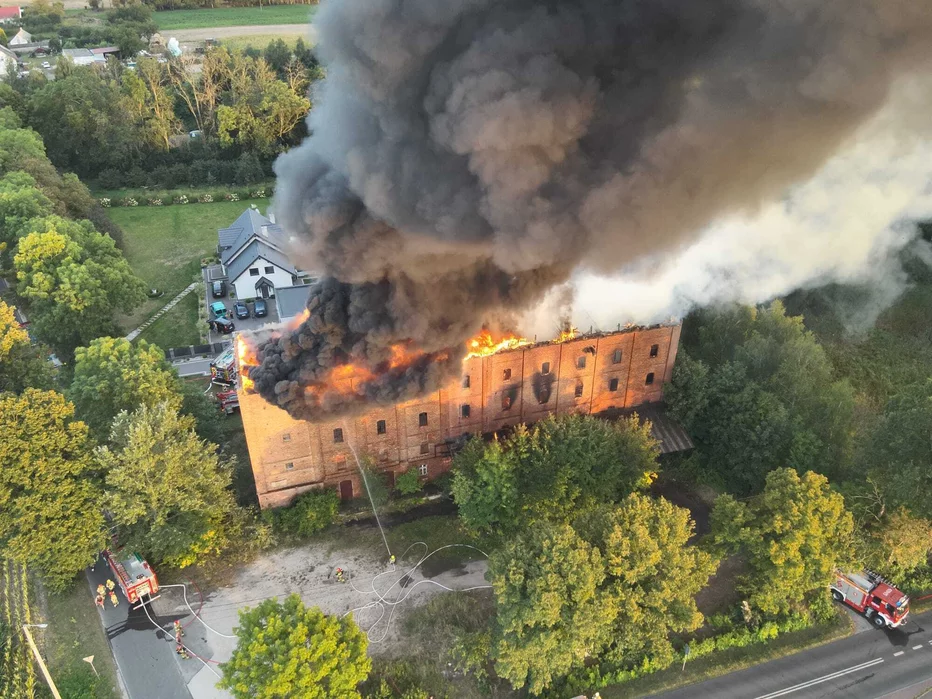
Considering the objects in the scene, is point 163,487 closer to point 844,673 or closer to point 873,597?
point 844,673

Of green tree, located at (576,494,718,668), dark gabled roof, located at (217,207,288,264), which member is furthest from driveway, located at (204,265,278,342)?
green tree, located at (576,494,718,668)

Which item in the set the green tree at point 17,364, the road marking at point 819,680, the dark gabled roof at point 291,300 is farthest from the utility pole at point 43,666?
the road marking at point 819,680

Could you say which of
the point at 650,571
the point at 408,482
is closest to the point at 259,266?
the point at 408,482

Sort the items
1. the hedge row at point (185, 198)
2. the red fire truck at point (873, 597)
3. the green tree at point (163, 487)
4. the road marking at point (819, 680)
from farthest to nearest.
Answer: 1. the hedge row at point (185, 198)
2. the green tree at point (163, 487)
3. the red fire truck at point (873, 597)
4. the road marking at point (819, 680)

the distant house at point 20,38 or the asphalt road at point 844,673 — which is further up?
the distant house at point 20,38

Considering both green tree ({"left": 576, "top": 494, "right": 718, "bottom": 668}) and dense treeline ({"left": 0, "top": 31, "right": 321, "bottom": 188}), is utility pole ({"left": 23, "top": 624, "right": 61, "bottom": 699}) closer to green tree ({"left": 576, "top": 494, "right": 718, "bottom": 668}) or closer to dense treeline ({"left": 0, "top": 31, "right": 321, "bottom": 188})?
green tree ({"left": 576, "top": 494, "right": 718, "bottom": 668})

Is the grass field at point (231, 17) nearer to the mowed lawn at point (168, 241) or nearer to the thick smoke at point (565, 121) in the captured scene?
the mowed lawn at point (168, 241)
